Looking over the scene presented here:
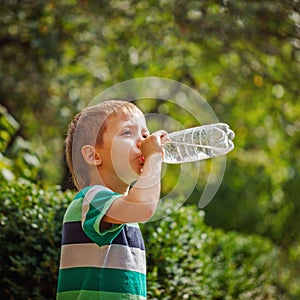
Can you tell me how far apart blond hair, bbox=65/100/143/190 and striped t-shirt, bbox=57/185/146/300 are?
0.12 meters

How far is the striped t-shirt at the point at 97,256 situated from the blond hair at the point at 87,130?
0.12 metres

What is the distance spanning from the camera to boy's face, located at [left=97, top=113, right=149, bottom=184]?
2.46 m

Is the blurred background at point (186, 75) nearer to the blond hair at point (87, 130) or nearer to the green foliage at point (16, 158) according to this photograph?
the green foliage at point (16, 158)

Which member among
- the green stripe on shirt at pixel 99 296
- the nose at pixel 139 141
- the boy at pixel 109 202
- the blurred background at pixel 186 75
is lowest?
the blurred background at pixel 186 75

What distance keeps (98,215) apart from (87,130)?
15.0 inches

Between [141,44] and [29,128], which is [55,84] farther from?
[141,44]

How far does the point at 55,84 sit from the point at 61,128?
1.32ft

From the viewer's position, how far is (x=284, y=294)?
21.1 feet

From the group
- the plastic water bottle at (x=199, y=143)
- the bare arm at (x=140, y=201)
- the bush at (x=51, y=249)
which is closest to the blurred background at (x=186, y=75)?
the bush at (x=51, y=249)

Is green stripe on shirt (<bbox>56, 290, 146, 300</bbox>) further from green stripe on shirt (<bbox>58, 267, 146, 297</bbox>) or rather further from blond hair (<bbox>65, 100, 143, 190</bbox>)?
blond hair (<bbox>65, 100, 143, 190</bbox>)

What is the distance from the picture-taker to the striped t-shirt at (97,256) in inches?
93.0

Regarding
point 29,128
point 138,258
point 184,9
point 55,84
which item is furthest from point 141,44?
point 138,258

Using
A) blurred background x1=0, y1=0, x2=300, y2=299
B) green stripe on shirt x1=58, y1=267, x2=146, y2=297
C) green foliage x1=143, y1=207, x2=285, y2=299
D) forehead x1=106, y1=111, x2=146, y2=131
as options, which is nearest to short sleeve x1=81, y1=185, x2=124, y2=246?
green stripe on shirt x1=58, y1=267, x2=146, y2=297

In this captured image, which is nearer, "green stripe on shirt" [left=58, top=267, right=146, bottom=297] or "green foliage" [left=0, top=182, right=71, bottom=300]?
"green stripe on shirt" [left=58, top=267, right=146, bottom=297]
